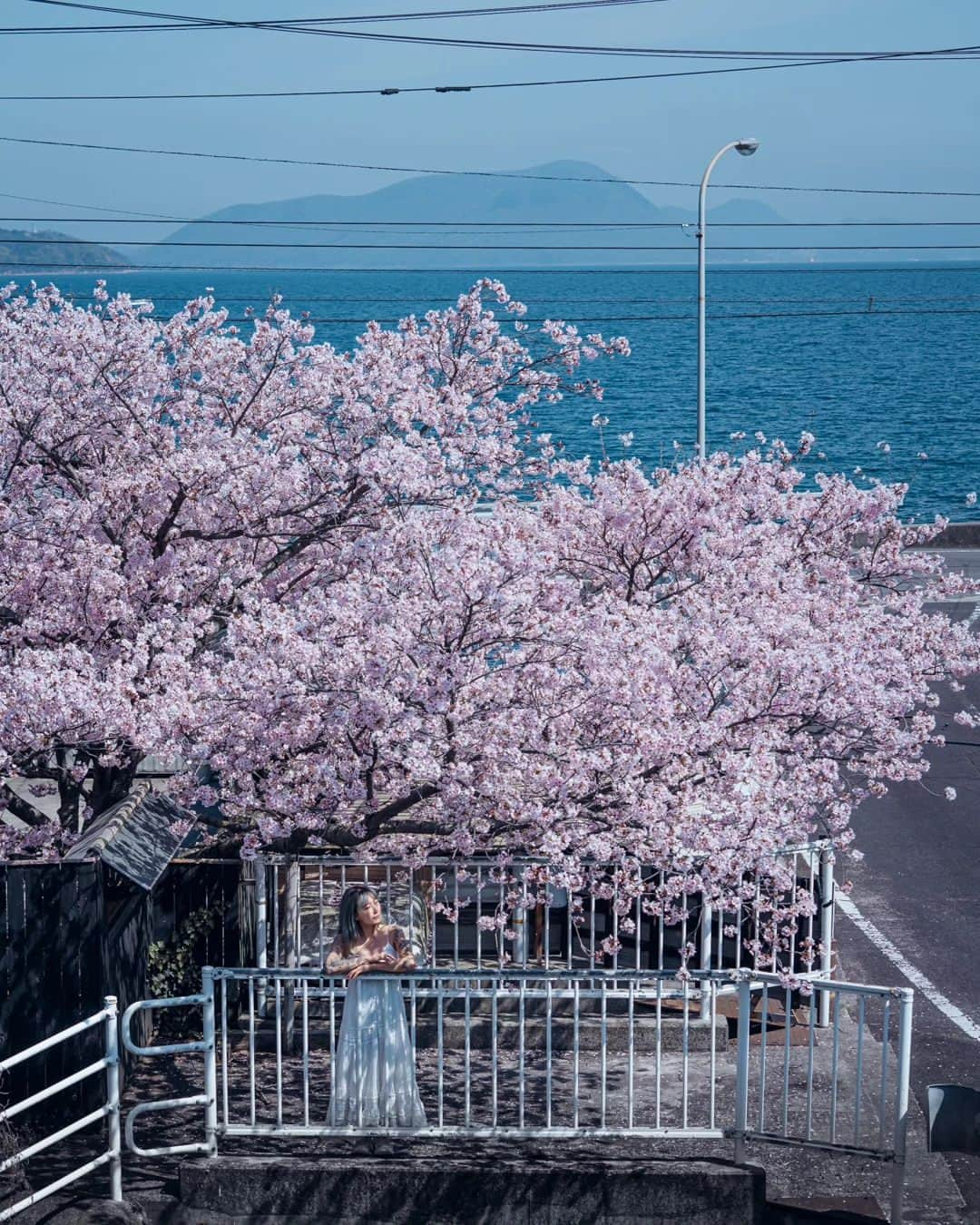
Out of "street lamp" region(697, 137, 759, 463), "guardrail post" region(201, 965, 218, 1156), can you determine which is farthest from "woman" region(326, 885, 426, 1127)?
"street lamp" region(697, 137, 759, 463)

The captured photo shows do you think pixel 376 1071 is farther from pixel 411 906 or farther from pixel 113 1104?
pixel 411 906

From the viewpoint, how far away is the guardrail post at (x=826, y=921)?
9523mm

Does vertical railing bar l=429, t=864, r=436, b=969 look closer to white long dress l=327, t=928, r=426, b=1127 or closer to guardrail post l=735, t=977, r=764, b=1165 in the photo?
white long dress l=327, t=928, r=426, b=1127

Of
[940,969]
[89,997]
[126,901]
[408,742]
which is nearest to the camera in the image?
[408,742]

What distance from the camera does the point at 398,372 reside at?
10594mm

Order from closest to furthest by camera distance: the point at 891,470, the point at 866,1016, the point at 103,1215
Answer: the point at 103,1215 < the point at 866,1016 < the point at 891,470

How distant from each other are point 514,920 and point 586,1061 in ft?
4.06

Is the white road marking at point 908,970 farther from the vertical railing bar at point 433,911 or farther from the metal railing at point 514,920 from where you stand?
the vertical railing bar at point 433,911

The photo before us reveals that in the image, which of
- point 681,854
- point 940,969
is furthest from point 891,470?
point 681,854

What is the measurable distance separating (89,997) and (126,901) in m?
0.75

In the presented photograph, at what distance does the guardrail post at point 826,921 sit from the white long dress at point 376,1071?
10.8ft

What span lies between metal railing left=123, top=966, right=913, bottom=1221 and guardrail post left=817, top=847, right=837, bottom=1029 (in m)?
0.10

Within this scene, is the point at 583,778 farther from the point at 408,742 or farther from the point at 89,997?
the point at 89,997

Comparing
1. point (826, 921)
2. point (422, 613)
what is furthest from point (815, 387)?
point (422, 613)
